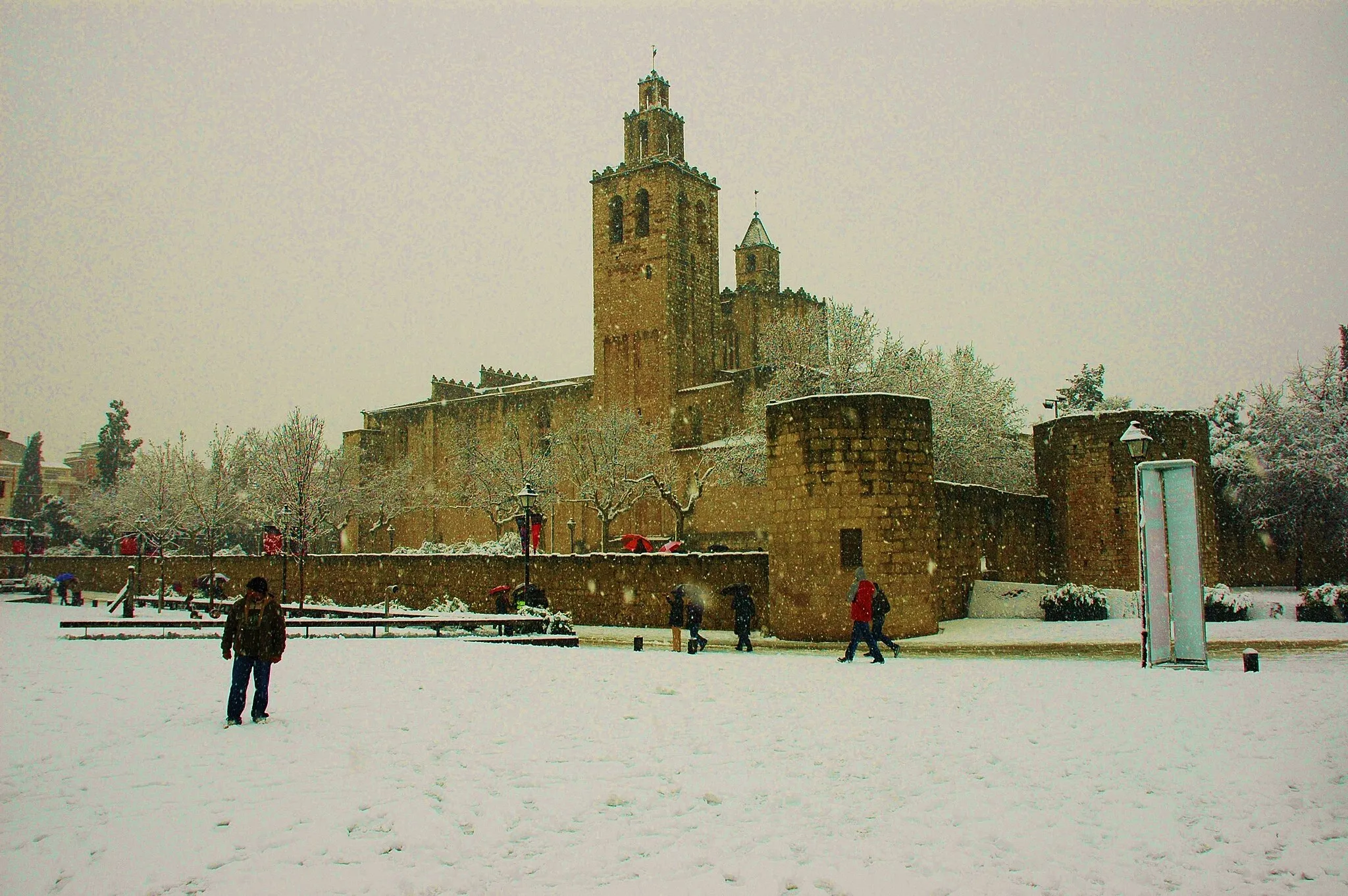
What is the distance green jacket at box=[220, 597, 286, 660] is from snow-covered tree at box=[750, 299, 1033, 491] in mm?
26809

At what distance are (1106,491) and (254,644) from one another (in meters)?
20.2

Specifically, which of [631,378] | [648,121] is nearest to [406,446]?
[631,378]

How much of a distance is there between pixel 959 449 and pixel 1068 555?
34.2ft

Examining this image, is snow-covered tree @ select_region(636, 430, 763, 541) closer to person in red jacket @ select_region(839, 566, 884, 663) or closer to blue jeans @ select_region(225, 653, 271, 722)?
person in red jacket @ select_region(839, 566, 884, 663)

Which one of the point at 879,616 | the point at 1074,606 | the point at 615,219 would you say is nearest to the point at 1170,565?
the point at 879,616

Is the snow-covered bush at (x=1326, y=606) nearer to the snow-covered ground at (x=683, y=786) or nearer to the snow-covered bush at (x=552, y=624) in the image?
the snow-covered ground at (x=683, y=786)

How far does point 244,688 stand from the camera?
962cm

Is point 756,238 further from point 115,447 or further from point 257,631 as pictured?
point 257,631

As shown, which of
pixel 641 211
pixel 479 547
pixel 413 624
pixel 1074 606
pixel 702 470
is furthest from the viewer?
pixel 641 211

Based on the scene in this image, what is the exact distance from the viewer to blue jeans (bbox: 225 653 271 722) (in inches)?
373

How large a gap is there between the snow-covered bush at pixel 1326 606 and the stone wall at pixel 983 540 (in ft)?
18.6

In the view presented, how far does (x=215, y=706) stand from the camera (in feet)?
34.3

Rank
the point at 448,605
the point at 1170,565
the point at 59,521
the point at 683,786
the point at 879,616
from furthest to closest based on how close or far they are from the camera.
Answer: the point at 59,521 < the point at 448,605 < the point at 879,616 < the point at 1170,565 < the point at 683,786

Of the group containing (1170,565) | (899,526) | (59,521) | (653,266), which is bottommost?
(1170,565)
